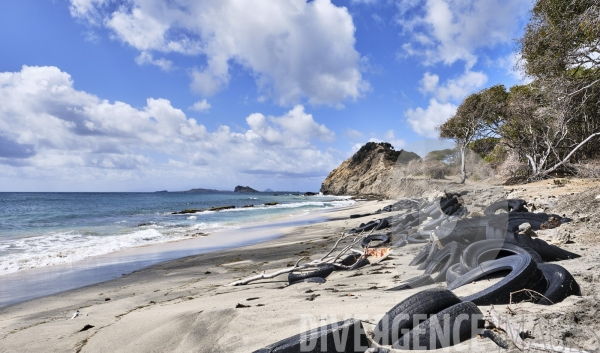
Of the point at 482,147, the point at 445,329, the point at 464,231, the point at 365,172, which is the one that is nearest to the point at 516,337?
the point at 445,329

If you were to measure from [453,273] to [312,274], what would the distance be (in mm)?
2316

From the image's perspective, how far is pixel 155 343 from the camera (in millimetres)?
3033

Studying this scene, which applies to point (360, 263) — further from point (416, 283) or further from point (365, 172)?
point (365, 172)

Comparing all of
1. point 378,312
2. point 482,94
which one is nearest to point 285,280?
point 378,312

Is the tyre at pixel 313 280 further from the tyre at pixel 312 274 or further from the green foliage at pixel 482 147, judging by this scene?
the green foliage at pixel 482 147

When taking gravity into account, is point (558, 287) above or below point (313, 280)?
above

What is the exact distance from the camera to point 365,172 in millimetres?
76312

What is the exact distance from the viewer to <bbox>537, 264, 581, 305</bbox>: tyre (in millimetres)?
2600

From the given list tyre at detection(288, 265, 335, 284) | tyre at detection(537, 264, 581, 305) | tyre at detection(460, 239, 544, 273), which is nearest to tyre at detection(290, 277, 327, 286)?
tyre at detection(288, 265, 335, 284)

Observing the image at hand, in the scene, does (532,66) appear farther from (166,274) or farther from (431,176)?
(166,274)

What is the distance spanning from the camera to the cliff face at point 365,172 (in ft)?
221

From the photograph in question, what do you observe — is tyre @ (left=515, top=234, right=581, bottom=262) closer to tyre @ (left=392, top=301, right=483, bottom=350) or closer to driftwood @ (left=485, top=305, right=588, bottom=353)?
driftwood @ (left=485, top=305, right=588, bottom=353)

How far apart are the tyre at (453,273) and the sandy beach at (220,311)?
0.92 ft

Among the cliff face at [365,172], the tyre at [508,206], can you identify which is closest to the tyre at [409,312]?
the tyre at [508,206]
